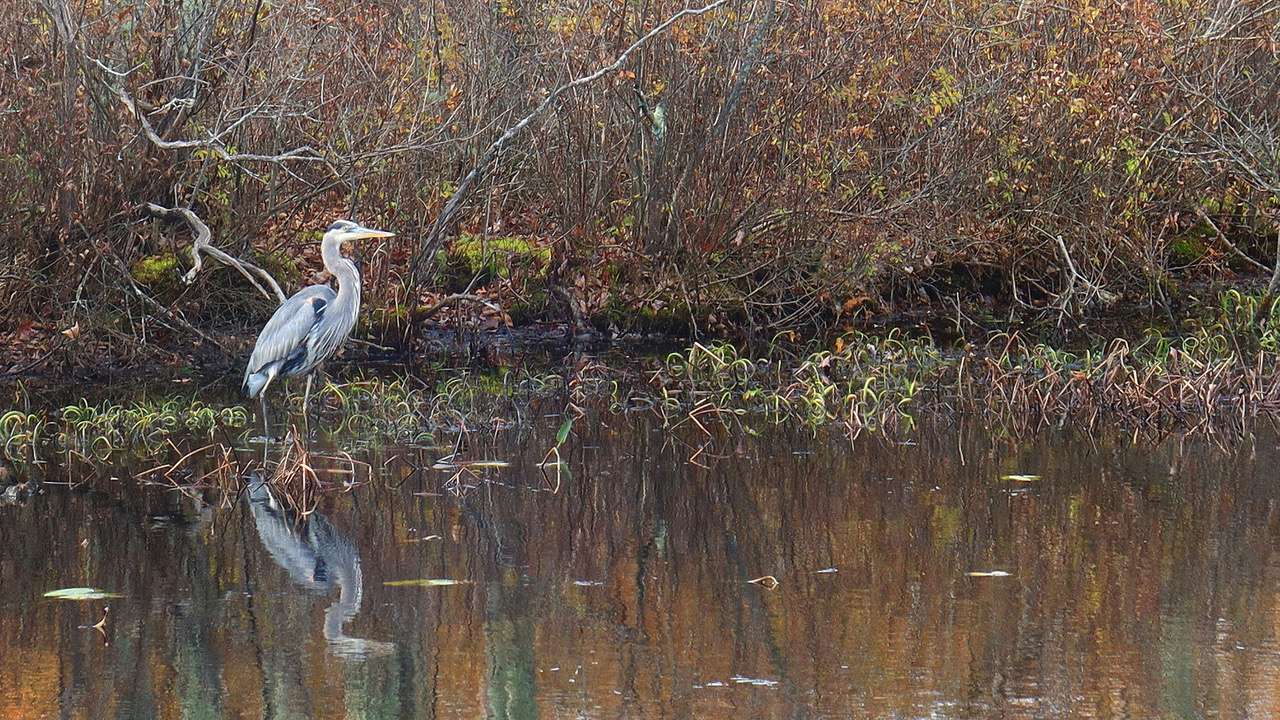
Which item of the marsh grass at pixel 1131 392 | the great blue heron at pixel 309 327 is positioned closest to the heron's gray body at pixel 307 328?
the great blue heron at pixel 309 327

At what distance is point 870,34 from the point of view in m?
11.5

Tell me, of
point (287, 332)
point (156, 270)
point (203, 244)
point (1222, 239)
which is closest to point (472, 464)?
point (287, 332)

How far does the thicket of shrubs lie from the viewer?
10.6 metres

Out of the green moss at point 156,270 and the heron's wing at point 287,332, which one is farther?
the green moss at point 156,270

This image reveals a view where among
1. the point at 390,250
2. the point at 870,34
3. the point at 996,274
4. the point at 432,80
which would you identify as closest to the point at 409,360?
the point at 390,250

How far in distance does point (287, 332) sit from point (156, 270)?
108 inches

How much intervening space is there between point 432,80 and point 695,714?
26.2ft

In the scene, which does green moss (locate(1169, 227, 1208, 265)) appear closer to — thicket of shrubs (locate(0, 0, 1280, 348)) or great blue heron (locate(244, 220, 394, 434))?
thicket of shrubs (locate(0, 0, 1280, 348))

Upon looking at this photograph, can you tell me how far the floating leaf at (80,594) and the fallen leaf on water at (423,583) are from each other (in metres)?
0.90

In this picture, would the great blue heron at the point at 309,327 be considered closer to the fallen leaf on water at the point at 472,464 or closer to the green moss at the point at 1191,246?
the fallen leaf on water at the point at 472,464

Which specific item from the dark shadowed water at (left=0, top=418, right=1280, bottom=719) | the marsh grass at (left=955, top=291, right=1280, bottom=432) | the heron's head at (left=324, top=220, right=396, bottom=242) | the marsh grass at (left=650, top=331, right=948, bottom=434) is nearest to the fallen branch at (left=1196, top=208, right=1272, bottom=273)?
the marsh grass at (left=650, top=331, right=948, bottom=434)

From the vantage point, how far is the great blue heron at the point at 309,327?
9.24 metres

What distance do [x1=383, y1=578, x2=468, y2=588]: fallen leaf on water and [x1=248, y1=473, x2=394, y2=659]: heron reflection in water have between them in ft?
0.36

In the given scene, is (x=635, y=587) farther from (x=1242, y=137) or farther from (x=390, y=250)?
(x=1242, y=137)
